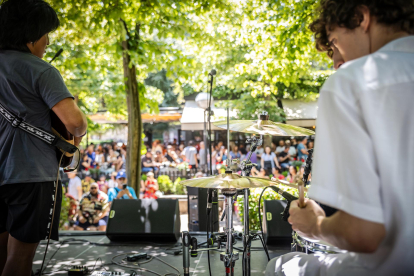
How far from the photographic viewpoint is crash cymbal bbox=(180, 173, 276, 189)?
2.21 meters

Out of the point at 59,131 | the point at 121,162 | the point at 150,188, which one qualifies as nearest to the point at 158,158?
the point at 121,162

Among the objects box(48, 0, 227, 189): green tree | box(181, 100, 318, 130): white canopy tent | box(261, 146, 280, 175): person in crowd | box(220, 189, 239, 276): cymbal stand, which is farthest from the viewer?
box(181, 100, 318, 130): white canopy tent

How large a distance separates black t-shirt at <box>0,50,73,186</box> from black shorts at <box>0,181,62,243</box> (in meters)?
0.05

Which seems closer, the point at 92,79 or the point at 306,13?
the point at 306,13

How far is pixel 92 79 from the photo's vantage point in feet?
43.9

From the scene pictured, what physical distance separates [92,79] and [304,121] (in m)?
8.68

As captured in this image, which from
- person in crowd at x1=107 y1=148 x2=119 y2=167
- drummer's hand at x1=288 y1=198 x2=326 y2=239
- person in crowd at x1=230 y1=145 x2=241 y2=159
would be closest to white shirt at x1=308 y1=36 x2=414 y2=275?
drummer's hand at x1=288 y1=198 x2=326 y2=239

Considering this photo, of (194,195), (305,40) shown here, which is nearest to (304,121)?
(305,40)

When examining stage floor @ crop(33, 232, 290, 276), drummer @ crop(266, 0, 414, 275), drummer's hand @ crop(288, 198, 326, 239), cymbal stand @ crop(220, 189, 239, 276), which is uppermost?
drummer @ crop(266, 0, 414, 275)

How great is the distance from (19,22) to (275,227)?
11.5 ft

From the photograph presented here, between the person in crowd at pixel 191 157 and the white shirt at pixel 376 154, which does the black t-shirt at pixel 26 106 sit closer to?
the white shirt at pixel 376 154

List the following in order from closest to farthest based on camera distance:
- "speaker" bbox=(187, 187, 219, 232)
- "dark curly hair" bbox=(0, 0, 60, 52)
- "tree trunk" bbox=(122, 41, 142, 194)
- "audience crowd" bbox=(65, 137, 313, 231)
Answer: "dark curly hair" bbox=(0, 0, 60, 52) < "speaker" bbox=(187, 187, 219, 232) < "tree trunk" bbox=(122, 41, 142, 194) < "audience crowd" bbox=(65, 137, 313, 231)

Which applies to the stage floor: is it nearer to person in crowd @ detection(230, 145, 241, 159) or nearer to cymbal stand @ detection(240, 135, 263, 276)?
cymbal stand @ detection(240, 135, 263, 276)

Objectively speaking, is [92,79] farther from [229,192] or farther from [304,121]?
[229,192]
